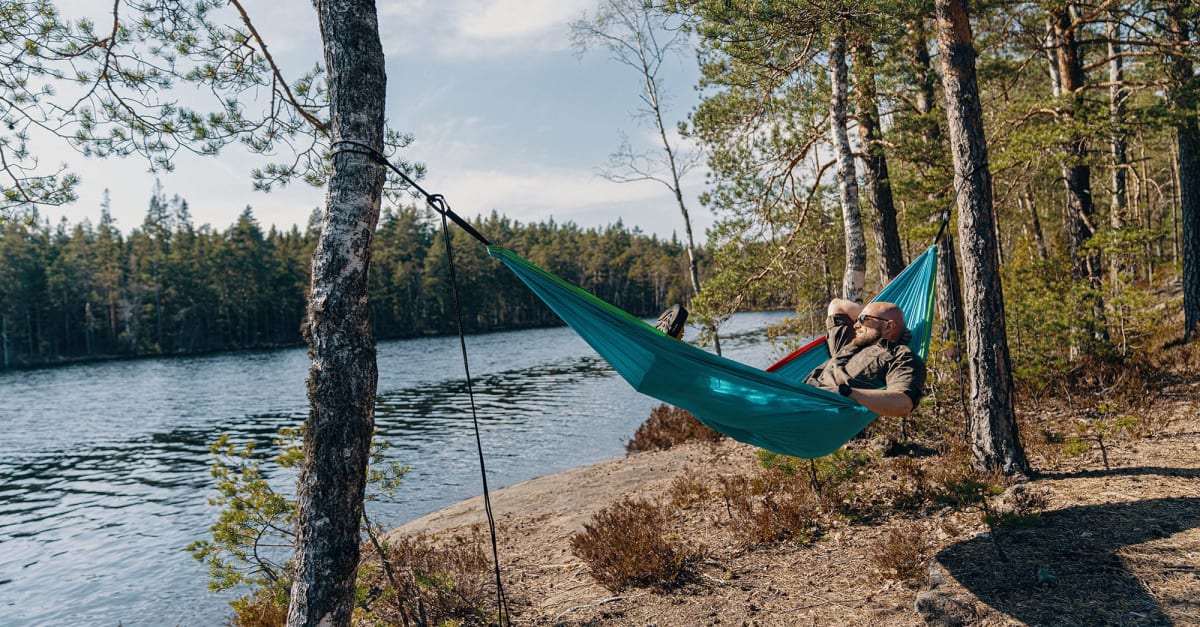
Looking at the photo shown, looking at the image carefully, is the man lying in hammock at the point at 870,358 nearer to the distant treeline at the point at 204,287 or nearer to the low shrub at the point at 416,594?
the low shrub at the point at 416,594

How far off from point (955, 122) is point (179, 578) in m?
8.17

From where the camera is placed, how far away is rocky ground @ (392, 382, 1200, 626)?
290 centimetres

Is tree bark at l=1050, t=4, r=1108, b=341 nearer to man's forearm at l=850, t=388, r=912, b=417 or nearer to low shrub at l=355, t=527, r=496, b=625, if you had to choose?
man's forearm at l=850, t=388, r=912, b=417

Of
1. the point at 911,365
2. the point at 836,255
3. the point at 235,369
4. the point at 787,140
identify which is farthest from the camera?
the point at 235,369

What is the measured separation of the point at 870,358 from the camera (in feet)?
11.7

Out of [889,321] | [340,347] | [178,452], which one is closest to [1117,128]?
[889,321]

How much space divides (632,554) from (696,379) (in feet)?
4.96

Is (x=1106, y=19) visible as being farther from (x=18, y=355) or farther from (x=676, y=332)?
(x=18, y=355)

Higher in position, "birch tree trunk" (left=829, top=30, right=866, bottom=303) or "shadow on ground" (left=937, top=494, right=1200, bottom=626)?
"birch tree trunk" (left=829, top=30, right=866, bottom=303)

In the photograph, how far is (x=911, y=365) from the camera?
132 inches

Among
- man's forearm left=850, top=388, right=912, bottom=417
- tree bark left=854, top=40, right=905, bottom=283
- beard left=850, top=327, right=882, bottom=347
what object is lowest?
man's forearm left=850, top=388, right=912, bottom=417

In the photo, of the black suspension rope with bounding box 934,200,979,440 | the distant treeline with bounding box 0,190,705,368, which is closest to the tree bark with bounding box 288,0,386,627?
the black suspension rope with bounding box 934,200,979,440

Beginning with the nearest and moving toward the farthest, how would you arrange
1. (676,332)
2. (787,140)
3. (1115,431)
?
(676,332) < (1115,431) < (787,140)

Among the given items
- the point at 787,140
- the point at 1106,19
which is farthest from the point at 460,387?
the point at 1106,19
